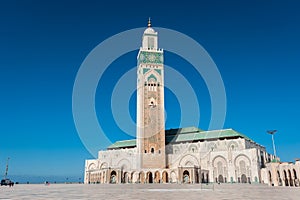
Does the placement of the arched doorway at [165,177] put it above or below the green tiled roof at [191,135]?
below

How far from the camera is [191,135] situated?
6138cm

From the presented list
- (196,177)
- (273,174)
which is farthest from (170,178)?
(273,174)

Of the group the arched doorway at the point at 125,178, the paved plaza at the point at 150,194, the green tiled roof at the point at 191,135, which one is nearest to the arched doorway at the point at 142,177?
the arched doorway at the point at 125,178

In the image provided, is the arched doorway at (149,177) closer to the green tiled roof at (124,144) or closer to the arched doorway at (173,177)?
the arched doorway at (173,177)

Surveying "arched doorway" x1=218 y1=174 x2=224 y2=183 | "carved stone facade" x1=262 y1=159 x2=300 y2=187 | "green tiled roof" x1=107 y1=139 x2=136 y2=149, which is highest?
"green tiled roof" x1=107 y1=139 x2=136 y2=149

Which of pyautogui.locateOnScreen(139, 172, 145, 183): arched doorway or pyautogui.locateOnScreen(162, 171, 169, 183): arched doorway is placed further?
pyautogui.locateOnScreen(162, 171, 169, 183): arched doorway

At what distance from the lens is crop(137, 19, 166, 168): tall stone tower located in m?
55.6

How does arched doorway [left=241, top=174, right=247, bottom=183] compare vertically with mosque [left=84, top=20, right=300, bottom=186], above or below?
below

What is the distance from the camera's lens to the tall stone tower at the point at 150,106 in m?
55.6

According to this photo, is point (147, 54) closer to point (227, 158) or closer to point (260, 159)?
point (227, 158)

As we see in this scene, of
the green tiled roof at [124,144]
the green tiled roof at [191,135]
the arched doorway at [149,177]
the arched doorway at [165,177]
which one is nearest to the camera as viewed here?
the arched doorway at [165,177]

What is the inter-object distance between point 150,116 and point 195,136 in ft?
37.5

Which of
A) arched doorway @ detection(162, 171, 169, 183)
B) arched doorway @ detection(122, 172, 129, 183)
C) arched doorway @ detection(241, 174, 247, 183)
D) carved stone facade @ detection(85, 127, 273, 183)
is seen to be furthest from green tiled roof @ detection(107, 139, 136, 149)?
arched doorway @ detection(241, 174, 247, 183)

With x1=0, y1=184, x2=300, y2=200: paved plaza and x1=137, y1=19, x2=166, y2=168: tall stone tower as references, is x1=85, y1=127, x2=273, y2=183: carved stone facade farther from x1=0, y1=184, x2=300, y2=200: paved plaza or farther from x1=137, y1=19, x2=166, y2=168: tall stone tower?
x1=0, y1=184, x2=300, y2=200: paved plaza
